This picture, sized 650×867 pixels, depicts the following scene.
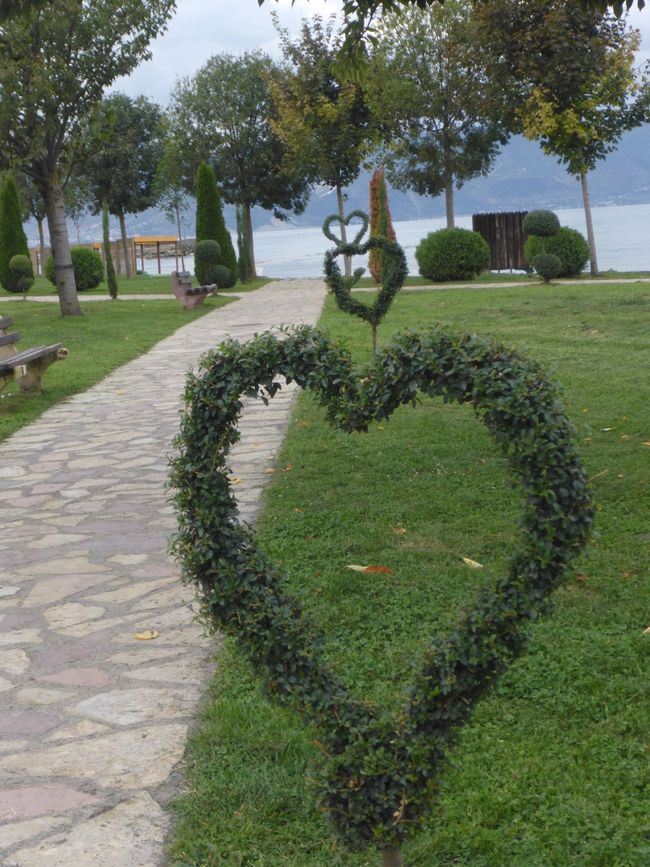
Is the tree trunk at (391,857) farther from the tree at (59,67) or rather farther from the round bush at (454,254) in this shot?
the round bush at (454,254)

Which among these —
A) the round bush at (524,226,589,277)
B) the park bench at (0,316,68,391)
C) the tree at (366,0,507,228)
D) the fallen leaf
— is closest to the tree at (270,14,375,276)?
the tree at (366,0,507,228)

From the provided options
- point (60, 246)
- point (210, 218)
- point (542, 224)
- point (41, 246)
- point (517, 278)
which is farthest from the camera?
point (41, 246)

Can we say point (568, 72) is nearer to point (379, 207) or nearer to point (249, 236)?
point (379, 207)

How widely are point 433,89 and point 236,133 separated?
887 centimetres

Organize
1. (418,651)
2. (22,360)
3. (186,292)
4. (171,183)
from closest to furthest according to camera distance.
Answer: (418,651)
(22,360)
(186,292)
(171,183)

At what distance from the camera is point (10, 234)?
31125 millimetres

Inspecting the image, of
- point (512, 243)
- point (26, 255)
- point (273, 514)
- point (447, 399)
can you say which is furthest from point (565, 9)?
point (447, 399)

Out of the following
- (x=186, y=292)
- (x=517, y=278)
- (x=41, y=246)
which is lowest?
(x=517, y=278)

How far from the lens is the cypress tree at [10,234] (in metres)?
31.1

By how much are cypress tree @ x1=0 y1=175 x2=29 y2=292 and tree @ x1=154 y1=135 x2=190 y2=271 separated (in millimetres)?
7641

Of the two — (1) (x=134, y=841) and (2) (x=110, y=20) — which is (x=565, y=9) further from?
(1) (x=134, y=841)

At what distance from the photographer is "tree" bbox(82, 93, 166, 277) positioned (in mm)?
42781

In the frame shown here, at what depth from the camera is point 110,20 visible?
19719 mm

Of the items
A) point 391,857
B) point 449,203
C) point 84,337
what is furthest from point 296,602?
point 449,203
